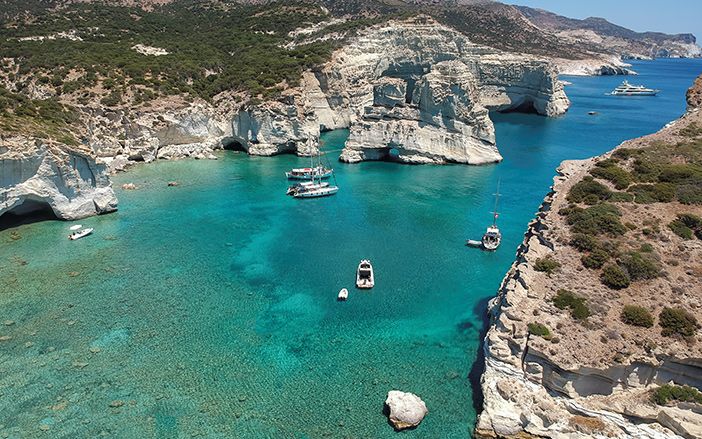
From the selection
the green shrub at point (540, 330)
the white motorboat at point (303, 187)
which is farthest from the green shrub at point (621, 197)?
the white motorboat at point (303, 187)

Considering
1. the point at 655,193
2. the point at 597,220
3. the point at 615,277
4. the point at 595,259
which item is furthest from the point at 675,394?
the point at 655,193

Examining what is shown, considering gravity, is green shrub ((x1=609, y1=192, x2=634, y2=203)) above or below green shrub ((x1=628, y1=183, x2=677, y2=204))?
below

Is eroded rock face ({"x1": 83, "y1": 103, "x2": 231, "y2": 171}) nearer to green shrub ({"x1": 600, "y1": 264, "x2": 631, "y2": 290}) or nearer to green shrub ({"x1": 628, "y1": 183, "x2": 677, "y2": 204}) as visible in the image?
green shrub ({"x1": 628, "y1": 183, "x2": 677, "y2": 204})

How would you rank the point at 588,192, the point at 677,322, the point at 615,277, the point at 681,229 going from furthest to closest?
the point at 588,192 < the point at 681,229 < the point at 615,277 < the point at 677,322

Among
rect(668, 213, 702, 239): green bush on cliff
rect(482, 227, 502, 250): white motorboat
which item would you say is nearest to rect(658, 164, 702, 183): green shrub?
rect(668, 213, 702, 239): green bush on cliff

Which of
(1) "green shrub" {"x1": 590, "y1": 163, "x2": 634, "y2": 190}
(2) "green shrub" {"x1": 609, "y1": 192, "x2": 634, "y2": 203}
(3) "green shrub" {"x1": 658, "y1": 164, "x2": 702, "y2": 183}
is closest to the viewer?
(2) "green shrub" {"x1": 609, "y1": 192, "x2": 634, "y2": 203}

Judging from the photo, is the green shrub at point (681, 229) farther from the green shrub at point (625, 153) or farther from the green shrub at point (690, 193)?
the green shrub at point (625, 153)

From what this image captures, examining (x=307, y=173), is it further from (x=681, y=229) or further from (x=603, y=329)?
(x=603, y=329)

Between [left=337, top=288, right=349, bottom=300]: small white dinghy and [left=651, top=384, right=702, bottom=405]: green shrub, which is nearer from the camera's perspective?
[left=651, top=384, right=702, bottom=405]: green shrub
